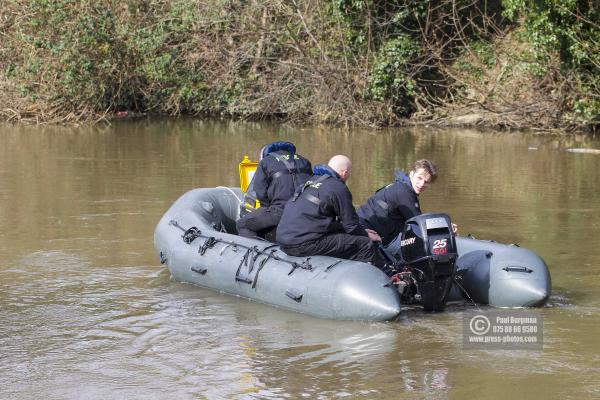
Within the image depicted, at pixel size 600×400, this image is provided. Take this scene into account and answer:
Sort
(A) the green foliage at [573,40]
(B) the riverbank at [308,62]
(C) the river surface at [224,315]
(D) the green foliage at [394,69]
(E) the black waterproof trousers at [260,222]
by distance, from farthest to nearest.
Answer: (D) the green foliage at [394,69]
(B) the riverbank at [308,62]
(A) the green foliage at [573,40]
(E) the black waterproof trousers at [260,222]
(C) the river surface at [224,315]

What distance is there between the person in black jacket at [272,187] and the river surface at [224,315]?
717 mm

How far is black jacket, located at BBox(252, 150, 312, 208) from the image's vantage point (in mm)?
8227

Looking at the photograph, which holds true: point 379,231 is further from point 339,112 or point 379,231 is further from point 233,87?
point 233,87

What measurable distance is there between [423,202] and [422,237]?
15.4ft

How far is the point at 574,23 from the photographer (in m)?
16.5

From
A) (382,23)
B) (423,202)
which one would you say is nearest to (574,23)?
(382,23)

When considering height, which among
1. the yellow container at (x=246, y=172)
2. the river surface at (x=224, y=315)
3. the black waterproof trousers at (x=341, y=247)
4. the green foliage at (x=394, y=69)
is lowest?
the river surface at (x=224, y=315)

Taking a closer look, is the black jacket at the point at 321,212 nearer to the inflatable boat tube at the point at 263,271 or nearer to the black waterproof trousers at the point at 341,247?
the black waterproof trousers at the point at 341,247

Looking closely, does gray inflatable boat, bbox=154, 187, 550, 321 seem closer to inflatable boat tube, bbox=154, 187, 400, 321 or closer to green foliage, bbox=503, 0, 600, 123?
inflatable boat tube, bbox=154, 187, 400, 321

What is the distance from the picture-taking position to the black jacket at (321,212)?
7137 mm

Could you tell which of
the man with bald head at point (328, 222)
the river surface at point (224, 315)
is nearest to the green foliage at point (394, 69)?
the river surface at point (224, 315)

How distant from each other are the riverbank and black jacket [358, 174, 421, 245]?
960 cm

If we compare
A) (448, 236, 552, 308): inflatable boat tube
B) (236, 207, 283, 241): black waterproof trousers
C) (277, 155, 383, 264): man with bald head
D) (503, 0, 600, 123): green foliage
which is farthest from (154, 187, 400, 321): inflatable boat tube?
(503, 0, 600, 123): green foliage

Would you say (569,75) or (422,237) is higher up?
(569,75)
